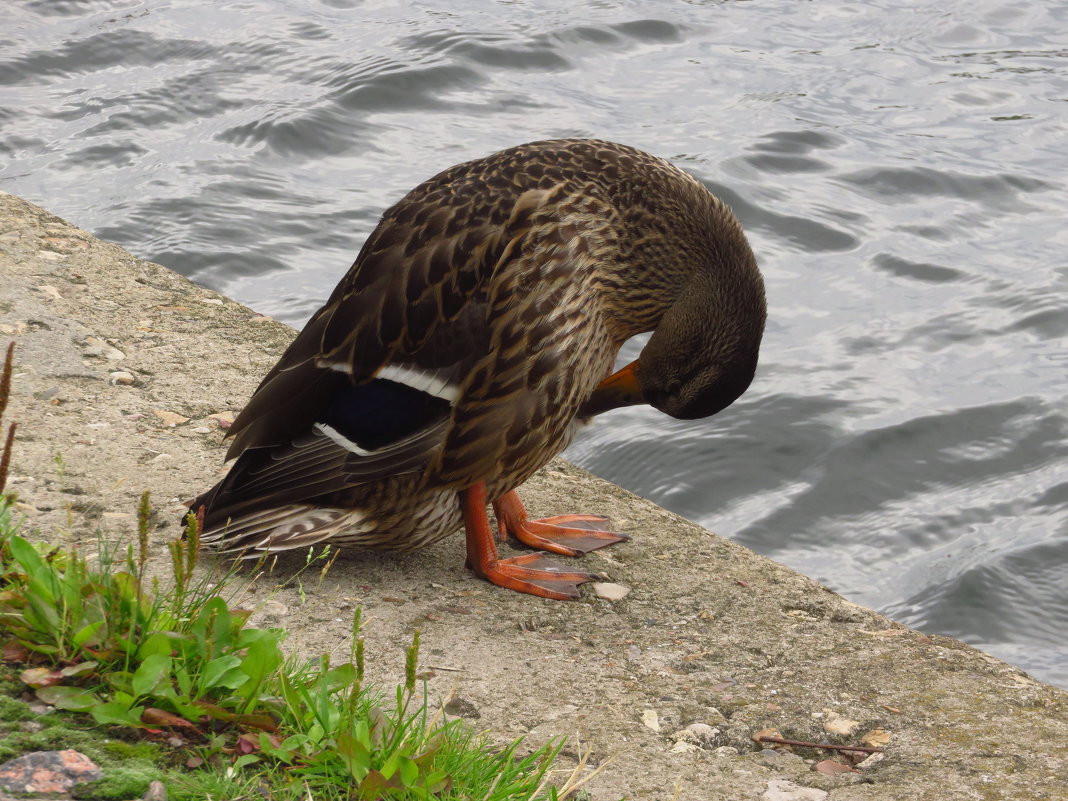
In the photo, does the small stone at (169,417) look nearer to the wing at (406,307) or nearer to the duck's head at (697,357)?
the wing at (406,307)

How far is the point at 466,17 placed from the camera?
11.2m

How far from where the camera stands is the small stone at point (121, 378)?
4.73m

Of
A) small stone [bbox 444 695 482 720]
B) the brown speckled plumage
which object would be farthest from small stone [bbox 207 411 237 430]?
small stone [bbox 444 695 482 720]

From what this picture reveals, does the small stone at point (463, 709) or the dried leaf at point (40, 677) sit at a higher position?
the dried leaf at point (40, 677)

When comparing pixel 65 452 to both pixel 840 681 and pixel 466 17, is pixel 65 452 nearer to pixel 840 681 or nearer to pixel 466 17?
pixel 840 681

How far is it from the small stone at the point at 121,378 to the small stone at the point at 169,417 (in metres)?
0.22

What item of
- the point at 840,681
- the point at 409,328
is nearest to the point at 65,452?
the point at 409,328

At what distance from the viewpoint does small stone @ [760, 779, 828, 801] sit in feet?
9.74

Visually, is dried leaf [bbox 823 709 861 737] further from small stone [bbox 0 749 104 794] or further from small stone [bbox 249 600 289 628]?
small stone [bbox 0 749 104 794]

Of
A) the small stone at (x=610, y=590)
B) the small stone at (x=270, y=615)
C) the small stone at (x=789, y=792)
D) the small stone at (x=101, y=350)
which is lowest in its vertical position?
the small stone at (x=610, y=590)

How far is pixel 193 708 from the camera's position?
2561 mm

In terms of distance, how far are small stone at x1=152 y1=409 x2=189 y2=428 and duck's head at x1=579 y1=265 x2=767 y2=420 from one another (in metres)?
1.50

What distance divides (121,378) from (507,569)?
1712mm

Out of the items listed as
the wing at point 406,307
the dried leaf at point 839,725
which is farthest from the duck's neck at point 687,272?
the dried leaf at point 839,725
